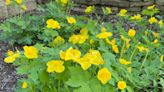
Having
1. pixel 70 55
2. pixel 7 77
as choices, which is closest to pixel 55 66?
pixel 70 55

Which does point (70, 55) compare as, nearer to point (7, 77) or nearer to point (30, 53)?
point (30, 53)

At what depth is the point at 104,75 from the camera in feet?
5.22

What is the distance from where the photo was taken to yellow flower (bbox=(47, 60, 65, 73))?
1.60 m

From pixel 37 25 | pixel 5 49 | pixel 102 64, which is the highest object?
pixel 102 64

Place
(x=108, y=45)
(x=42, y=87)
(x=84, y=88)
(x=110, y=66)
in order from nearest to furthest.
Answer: (x=84, y=88)
(x=110, y=66)
(x=42, y=87)
(x=108, y=45)

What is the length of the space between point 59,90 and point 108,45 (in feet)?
1.41

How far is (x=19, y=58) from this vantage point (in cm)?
188

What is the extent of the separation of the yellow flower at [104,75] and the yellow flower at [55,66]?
0.17 m

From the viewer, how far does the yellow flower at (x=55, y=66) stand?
5.25ft

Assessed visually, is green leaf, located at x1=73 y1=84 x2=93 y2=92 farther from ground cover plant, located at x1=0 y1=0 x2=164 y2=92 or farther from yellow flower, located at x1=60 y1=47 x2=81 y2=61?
yellow flower, located at x1=60 y1=47 x2=81 y2=61

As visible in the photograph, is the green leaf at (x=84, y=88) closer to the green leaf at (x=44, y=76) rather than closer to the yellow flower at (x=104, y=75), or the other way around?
the yellow flower at (x=104, y=75)

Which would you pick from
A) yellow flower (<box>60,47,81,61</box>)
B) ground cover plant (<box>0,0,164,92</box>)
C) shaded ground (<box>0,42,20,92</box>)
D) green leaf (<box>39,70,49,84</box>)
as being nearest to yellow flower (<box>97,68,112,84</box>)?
ground cover plant (<box>0,0,164,92</box>)

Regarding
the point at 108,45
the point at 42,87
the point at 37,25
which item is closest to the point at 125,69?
the point at 108,45

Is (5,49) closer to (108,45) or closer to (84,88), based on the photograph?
(108,45)
